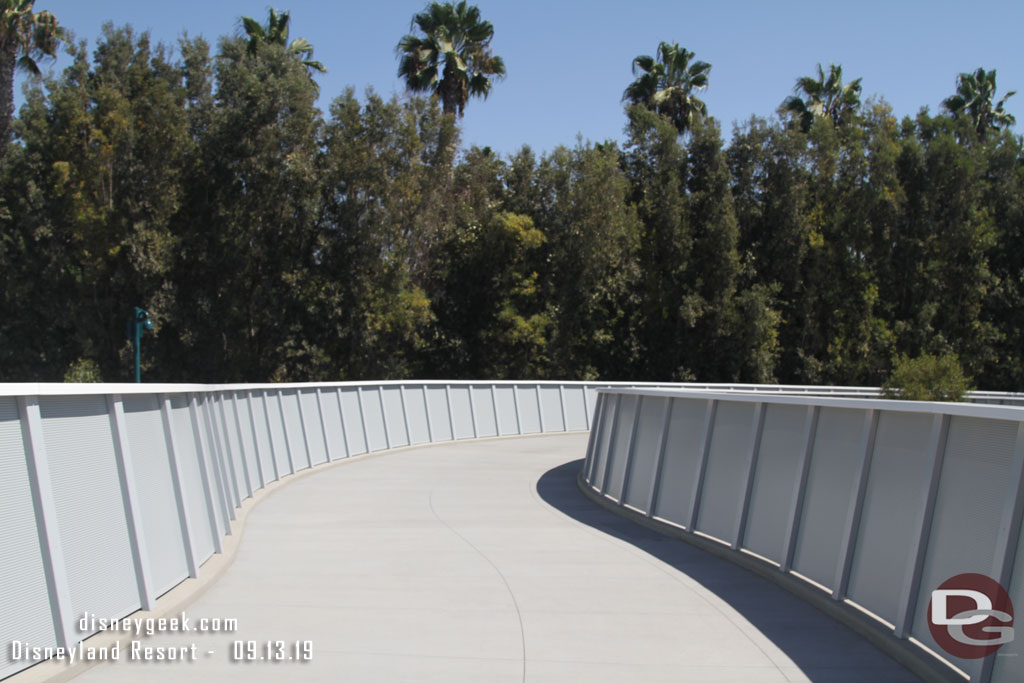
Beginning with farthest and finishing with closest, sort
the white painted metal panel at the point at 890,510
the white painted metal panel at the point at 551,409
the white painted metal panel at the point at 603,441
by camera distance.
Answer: the white painted metal panel at the point at 551,409 → the white painted metal panel at the point at 603,441 → the white painted metal panel at the point at 890,510

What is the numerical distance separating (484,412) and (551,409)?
3.23m

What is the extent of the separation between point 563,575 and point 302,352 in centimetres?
3187

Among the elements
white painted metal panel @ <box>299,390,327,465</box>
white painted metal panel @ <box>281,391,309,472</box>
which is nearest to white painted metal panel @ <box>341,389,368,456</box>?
white painted metal panel @ <box>299,390,327,465</box>

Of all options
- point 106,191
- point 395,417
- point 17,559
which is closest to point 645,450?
point 17,559

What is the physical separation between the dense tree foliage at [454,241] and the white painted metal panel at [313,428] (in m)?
20.6

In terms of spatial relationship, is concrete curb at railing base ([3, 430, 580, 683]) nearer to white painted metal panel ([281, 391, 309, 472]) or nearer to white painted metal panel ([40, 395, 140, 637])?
white painted metal panel ([40, 395, 140, 637])

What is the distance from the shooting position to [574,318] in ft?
143

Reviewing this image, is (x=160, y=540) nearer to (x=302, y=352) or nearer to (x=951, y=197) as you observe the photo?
(x=302, y=352)

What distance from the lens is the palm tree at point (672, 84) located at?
51219 millimetres

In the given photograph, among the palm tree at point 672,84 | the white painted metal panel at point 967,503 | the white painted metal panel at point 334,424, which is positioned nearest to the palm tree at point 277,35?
the palm tree at point 672,84

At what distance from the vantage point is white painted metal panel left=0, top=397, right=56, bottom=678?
211 inches

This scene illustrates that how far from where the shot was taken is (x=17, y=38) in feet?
124

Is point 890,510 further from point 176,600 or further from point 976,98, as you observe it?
point 976,98

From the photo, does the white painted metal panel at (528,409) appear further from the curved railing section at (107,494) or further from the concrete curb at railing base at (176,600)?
the curved railing section at (107,494)
